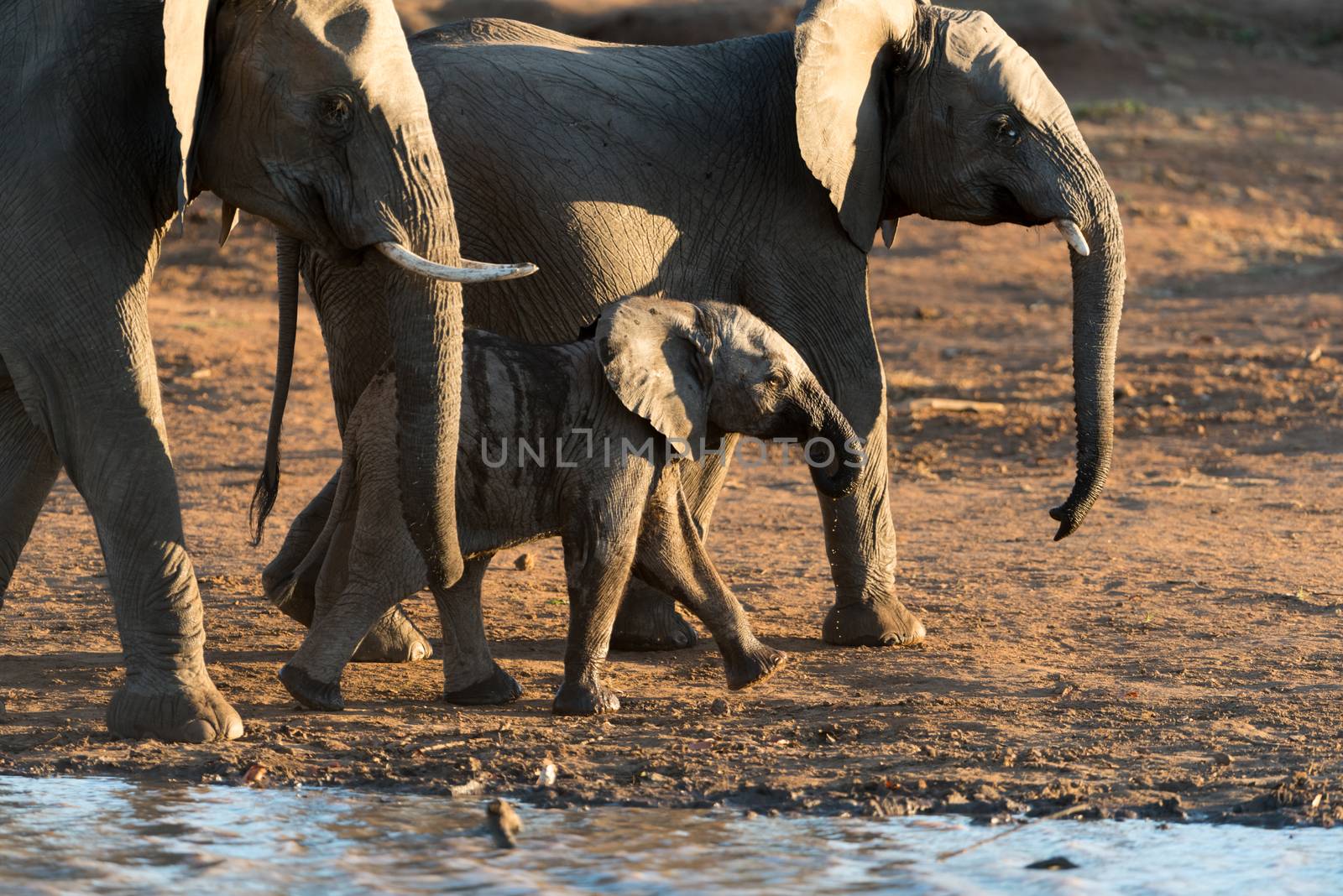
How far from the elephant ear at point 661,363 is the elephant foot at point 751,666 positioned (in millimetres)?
607

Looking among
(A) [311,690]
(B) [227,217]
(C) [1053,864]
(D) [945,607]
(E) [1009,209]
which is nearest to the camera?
(C) [1053,864]

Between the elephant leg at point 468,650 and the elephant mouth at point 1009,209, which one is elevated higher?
the elephant mouth at point 1009,209

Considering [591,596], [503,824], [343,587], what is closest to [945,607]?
[591,596]

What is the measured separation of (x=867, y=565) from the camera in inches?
268

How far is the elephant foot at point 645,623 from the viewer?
6656mm

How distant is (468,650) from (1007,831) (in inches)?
69.6

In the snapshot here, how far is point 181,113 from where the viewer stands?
4695 mm

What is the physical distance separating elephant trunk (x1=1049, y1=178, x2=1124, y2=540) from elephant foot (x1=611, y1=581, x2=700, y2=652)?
4.27ft

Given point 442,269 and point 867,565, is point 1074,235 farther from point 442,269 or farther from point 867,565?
point 442,269

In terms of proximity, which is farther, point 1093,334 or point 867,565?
point 867,565

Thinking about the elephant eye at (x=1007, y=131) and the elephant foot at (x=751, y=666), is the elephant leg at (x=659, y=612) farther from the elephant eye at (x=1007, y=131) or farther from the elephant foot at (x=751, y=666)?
the elephant eye at (x=1007, y=131)

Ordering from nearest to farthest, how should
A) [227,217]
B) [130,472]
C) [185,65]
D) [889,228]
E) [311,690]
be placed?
[185,65] < [130,472] < [227,217] < [311,690] < [889,228]

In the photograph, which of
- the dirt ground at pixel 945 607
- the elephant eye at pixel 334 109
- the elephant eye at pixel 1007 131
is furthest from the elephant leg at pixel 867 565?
the elephant eye at pixel 334 109

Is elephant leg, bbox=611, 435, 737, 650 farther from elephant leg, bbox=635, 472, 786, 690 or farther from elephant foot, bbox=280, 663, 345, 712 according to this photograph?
elephant foot, bbox=280, 663, 345, 712
